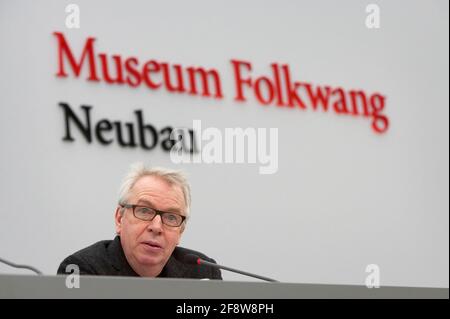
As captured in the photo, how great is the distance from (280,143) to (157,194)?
105 inches

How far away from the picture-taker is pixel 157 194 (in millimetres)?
2613

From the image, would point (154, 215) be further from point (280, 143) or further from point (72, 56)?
point (280, 143)

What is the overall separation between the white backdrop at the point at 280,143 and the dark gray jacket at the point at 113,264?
1.94 metres

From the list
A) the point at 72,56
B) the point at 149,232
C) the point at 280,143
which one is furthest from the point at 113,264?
the point at 280,143

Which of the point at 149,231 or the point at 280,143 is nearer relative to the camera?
the point at 149,231

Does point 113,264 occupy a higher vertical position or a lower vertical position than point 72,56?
lower

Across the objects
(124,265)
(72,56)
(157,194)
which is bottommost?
(124,265)

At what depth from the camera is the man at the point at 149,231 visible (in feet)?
8.23

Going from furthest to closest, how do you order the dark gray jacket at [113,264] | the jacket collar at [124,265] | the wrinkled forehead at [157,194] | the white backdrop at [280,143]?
1. the white backdrop at [280,143]
2. the wrinkled forehead at [157,194]
3. the jacket collar at [124,265]
4. the dark gray jacket at [113,264]

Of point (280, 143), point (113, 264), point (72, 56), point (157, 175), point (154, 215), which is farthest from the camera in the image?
point (280, 143)

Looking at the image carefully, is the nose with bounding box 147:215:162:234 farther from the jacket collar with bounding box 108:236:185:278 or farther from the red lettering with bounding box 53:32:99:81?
the red lettering with bounding box 53:32:99:81

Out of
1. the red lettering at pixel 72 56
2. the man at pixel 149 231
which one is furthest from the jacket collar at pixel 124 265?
the red lettering at pixel 72 56

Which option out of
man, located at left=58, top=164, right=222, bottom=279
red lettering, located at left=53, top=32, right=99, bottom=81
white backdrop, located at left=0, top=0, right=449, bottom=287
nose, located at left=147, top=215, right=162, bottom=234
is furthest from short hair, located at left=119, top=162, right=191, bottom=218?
red lettering, located at left=53, top=32, right=99, bottom=81

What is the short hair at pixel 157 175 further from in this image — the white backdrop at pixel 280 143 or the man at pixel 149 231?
the white backdrop at pixel 280 143
